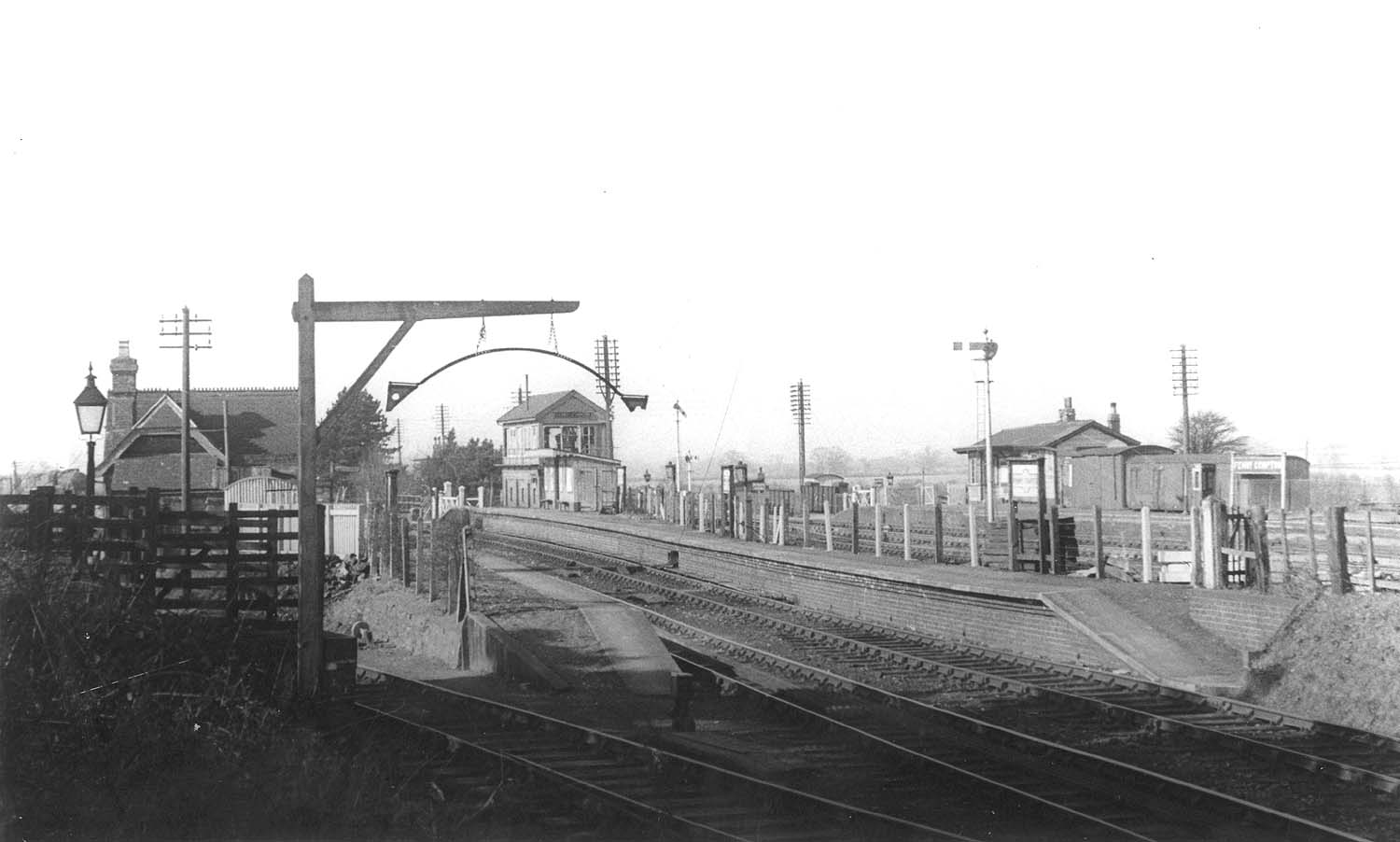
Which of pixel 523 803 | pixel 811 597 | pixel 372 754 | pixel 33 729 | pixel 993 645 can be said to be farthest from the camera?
pixel 811 597

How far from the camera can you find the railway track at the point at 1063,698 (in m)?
9.00

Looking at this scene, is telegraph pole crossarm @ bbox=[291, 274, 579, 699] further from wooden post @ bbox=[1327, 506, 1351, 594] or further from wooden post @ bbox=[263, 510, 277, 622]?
wooden post @ bbox=[1327, 506, 1351, 594]

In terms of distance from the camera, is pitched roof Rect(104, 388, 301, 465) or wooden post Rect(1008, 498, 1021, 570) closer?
wooden post Rect(1008, 498, 1021, 570)

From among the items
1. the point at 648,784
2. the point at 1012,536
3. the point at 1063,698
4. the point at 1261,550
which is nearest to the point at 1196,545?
the point at 1261,550

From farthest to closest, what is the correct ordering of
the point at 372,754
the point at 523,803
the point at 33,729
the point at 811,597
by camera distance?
1. the point at 811,597
2. the point at 372,754
3. the point at 523,803
4. the point at 33,729

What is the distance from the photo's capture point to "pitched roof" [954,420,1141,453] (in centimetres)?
4712

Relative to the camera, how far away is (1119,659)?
43.8 feet

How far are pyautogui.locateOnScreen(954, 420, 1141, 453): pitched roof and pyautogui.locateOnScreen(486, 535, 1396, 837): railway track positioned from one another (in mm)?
30421

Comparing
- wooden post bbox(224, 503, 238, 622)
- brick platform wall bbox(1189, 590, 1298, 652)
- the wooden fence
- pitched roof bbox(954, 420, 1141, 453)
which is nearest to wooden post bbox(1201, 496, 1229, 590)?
brick platform wall bbox(1189, 590, 1298, 652)

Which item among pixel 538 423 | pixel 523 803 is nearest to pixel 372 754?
pixel 523 803

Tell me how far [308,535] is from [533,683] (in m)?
3.93

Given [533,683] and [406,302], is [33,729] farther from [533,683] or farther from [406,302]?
[533,683]

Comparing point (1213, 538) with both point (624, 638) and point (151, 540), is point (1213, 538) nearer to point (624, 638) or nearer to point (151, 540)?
point (624, 638)

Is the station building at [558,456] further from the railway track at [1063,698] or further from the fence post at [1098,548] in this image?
the fence post at [1098,548]
